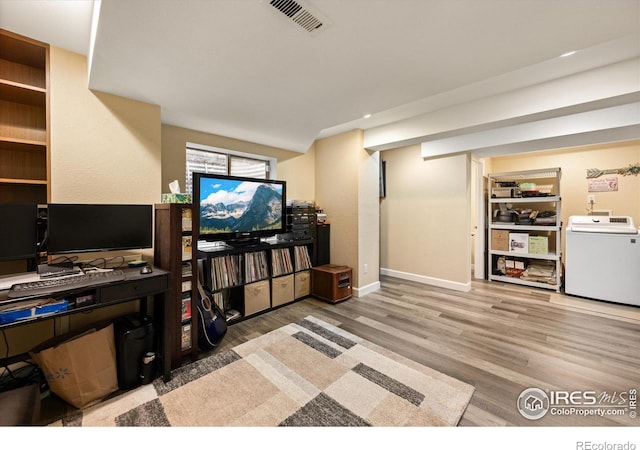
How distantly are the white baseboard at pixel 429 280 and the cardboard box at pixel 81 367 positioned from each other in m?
4.09

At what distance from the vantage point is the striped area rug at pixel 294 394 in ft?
4.82

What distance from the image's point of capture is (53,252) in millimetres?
1702

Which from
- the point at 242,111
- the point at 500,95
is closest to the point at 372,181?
the point at 500,95

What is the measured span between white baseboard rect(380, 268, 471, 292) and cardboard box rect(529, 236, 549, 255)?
1.21 metres

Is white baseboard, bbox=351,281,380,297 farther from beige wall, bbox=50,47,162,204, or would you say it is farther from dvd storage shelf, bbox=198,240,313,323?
beige wall, bbox=50,47,162,204

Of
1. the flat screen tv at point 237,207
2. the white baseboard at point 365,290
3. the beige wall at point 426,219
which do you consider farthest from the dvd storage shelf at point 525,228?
the flat screen tv at point 237,207

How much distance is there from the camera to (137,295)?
1.70 m

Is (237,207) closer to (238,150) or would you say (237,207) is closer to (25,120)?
(238,150)

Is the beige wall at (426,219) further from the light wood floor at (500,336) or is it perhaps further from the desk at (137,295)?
the desk at (137,295)

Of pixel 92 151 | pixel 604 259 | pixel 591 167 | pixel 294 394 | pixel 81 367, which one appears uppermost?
pixel 591 167

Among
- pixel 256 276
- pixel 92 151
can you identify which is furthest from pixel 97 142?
pixel 256 276

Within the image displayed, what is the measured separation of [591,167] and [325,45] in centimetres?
539
